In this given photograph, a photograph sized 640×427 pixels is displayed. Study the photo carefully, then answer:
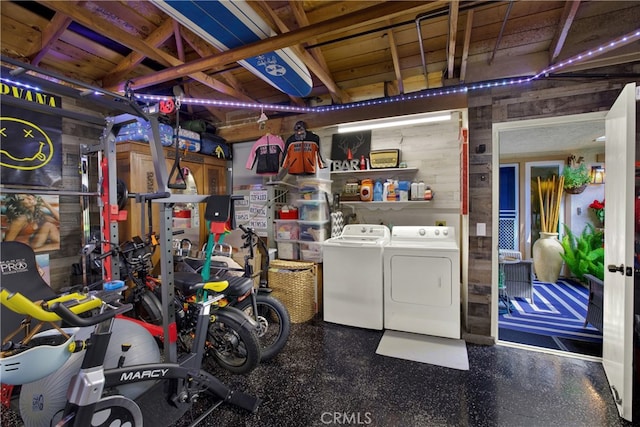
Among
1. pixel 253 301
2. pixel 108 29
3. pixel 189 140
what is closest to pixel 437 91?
pixel 253 301

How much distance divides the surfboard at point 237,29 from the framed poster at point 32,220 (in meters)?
2.33

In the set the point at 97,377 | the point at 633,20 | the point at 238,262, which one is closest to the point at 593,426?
the point at 97,377

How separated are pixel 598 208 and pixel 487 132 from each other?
3.78 metres

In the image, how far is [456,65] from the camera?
2969 mm

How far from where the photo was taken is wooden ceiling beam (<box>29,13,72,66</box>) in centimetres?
213

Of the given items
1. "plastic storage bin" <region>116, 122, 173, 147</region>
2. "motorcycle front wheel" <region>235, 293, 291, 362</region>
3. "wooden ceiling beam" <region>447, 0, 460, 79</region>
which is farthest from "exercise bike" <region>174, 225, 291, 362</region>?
"wooden ceiling beam" <region>447, 0, 460, 79</region>

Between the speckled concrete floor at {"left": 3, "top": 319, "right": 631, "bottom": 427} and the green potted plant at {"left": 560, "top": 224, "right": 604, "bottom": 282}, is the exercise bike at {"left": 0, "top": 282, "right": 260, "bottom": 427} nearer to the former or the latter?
the speckled concrete floor at {"left": 3, "top": 319, "right": 631, "bottom": 427}

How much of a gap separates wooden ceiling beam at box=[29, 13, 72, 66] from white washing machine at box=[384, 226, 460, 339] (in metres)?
3.37

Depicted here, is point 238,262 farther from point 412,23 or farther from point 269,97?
point 412,23

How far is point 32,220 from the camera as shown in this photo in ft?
8.94

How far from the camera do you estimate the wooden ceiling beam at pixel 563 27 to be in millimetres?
1974

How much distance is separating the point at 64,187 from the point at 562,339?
5.45 metres

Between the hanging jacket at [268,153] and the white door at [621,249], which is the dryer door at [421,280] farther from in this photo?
the hanging jacket at [268,153]

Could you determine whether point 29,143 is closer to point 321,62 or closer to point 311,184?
point 311,184
